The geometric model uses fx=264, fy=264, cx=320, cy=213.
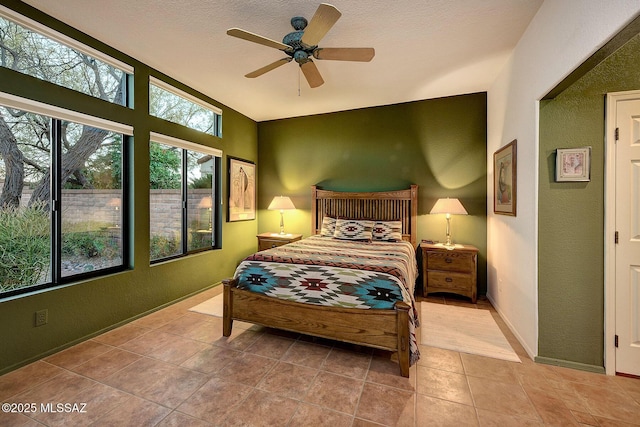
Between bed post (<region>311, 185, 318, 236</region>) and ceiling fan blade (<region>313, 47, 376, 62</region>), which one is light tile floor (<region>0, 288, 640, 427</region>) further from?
ceiling fan blade (<region>313, 47, 376, 62</region>)

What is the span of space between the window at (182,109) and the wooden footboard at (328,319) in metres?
2.40

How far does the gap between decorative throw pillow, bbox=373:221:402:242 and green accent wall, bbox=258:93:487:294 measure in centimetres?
43

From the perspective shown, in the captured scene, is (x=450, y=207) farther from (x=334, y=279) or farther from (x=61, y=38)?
(x=61, y=38)

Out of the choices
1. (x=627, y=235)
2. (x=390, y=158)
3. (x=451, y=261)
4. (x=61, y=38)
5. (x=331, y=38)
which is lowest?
(x=451, y=261)

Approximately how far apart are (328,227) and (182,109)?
8.90 feet

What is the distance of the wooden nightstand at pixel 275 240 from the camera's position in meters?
4.47

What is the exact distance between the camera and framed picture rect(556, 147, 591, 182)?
2025 millimetres

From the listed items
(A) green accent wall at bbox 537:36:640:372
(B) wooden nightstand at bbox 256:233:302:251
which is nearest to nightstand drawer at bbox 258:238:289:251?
(B) wooden nightstand at bbox 256:233:302:251

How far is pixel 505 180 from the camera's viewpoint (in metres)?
2.95

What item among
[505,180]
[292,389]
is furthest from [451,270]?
[292,389]

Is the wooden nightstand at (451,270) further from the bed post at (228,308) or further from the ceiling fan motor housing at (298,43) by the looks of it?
the ceiling fan motor housing at (298,43)

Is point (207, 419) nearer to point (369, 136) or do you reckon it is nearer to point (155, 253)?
point (155, 253)

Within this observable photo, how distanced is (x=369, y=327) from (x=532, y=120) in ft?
7.38

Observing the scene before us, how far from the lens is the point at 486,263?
3.81 meters
